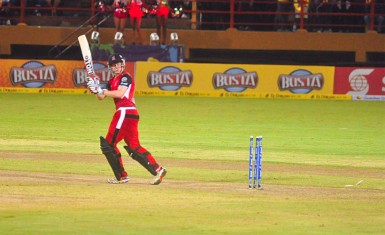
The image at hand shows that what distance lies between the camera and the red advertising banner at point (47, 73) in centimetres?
3375

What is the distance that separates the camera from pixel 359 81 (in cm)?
3391

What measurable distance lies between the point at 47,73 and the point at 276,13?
9.17m

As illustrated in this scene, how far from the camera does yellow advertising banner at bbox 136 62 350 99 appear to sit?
33.8 m

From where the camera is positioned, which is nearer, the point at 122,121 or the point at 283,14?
the point at 122,121

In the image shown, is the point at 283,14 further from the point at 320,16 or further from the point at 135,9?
the point at 135,9

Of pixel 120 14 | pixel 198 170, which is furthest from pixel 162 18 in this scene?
pixel 198 170

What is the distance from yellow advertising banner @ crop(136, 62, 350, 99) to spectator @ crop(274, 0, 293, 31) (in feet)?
14.0

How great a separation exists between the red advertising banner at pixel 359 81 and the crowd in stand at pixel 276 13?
3971 mm

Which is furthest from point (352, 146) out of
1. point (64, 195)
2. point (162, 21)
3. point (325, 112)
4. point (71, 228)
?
point (162, 21)

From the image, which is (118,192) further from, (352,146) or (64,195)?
(352,146)

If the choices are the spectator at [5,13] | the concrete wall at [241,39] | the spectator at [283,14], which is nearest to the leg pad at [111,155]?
the concrete wall at [241,39]

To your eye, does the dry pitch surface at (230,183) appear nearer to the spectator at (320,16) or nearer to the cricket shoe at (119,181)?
the cricket shoe at (119,181)

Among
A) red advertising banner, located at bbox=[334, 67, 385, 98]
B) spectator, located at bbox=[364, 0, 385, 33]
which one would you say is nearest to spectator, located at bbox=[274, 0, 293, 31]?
spectator, located at bbox=[364, 0, 385, 33]

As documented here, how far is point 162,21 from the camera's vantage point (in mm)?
35656
